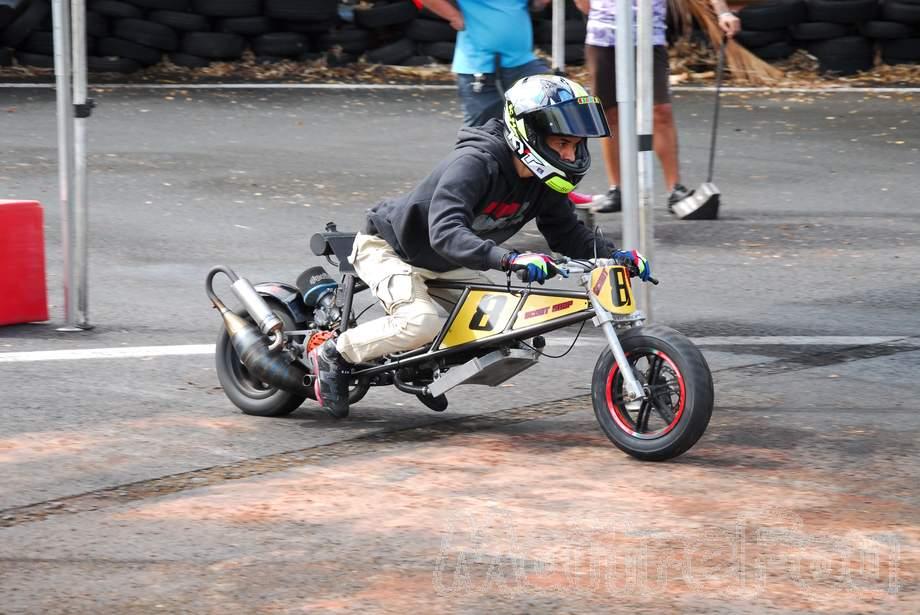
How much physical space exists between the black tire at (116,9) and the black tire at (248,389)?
12.2 m

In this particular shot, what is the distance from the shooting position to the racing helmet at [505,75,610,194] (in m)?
6.17

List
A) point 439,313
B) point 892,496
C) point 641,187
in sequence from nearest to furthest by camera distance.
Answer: point 892,496 → point 439,313 → point 641,187

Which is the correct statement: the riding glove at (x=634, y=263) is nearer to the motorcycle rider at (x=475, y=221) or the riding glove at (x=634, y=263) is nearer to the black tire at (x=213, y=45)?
the motorcycle rider at (x=475, y=221)

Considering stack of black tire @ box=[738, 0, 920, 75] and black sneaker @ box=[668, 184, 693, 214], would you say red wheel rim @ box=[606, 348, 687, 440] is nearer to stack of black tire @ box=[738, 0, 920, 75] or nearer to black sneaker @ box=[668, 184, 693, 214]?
black sneaker @ box=[668, 184, 693, 214]

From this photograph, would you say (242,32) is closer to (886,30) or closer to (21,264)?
(886,30)

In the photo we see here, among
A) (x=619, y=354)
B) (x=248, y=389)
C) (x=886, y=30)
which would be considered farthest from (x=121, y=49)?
(x=619, y=354)

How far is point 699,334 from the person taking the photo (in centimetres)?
829

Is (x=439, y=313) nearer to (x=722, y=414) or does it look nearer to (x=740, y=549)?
(x=722, y=414)

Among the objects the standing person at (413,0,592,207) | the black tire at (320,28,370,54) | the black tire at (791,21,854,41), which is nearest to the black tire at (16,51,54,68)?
the black tire at (320,28,370,54)

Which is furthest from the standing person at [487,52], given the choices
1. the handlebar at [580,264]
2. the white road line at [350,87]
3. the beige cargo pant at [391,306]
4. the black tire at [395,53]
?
the black tire at [395,53]

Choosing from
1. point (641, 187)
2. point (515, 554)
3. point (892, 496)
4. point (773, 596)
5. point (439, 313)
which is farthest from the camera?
point (641, 187)

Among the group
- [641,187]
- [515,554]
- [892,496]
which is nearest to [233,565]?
[515,554]

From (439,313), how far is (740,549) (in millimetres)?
1906

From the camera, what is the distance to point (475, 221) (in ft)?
21.2
